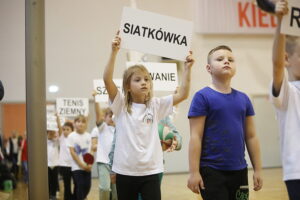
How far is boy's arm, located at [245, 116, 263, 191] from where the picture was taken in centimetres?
267

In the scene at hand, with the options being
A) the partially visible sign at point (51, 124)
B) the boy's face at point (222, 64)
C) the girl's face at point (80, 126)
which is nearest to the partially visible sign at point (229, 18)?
the partially visible sign at point (51, 124)

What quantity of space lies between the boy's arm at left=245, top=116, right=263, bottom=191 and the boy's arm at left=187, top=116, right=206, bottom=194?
0.39 meters

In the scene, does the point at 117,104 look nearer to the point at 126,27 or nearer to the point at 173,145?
the point at 126,27

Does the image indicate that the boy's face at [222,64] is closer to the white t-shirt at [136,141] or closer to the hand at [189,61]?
the hand at [189,61]

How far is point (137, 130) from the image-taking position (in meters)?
2.92

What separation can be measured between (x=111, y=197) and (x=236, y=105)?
9.60ft

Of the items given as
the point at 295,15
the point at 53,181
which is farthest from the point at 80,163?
the point at 295,15

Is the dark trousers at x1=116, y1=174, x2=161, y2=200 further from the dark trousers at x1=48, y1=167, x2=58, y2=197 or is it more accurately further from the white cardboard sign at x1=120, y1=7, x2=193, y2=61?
the dark trousers at x1=48, y1=167, x2=58, y2=197

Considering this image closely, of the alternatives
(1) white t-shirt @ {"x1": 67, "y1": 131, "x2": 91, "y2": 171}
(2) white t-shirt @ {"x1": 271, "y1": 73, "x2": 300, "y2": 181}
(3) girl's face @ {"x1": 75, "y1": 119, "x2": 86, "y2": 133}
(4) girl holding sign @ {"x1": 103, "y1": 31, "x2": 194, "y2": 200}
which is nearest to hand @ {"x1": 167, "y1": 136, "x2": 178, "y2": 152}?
(4) girl holding sign @ {"x1": 103, "y1": 31, "x2": 194, "y2": 200}

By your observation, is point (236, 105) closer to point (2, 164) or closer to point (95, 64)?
point (2, 164)

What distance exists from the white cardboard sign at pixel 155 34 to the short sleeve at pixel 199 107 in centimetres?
75

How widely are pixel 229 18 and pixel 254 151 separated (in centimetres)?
1158

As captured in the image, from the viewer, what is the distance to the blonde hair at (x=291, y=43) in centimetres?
225

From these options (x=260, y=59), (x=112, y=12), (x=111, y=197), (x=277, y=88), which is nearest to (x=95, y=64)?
(x=112, y=12)
